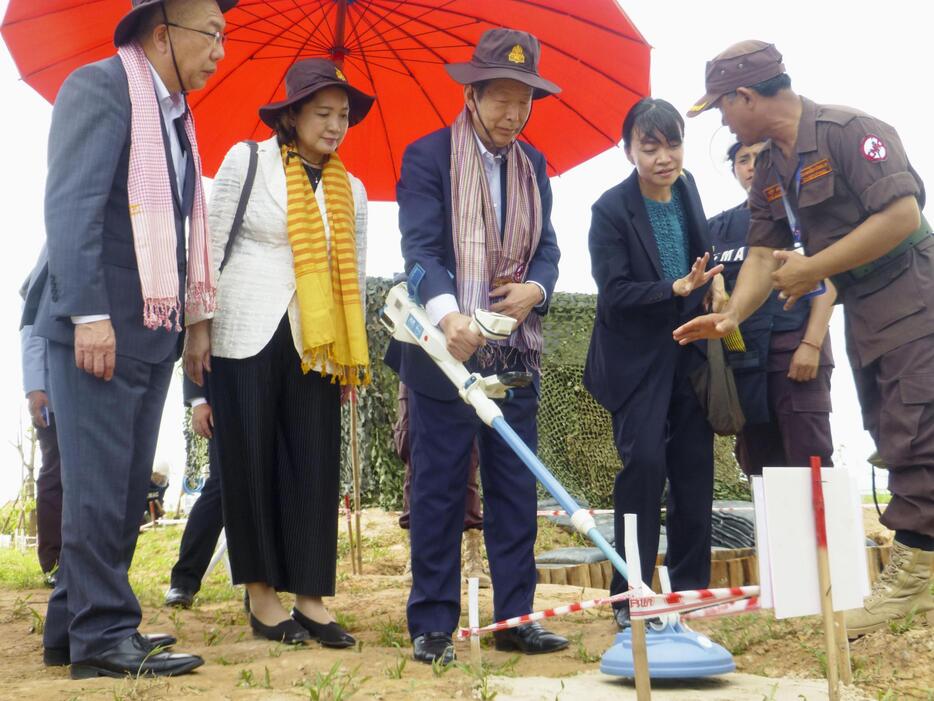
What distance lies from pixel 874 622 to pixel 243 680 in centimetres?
185

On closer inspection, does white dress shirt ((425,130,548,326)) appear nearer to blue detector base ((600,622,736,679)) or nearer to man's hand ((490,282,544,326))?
man's hand ((490,282,544,326))

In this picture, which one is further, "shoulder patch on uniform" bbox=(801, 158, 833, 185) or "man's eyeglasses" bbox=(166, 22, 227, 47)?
"shoulder patch on uniform" bbox=(801, 158, 833, 185)

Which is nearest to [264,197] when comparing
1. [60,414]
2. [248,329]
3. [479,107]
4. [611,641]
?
[248,329]

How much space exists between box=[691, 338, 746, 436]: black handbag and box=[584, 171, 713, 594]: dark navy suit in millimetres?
42

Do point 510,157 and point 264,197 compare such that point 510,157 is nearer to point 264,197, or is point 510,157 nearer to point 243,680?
point 264,197

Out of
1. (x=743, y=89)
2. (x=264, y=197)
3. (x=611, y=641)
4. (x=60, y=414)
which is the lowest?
Result: (x=611, y=641)

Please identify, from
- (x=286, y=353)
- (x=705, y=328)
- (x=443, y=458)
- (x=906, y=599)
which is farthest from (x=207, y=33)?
(x=906, y=599)

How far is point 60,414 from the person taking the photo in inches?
107

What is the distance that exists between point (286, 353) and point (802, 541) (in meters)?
1.80

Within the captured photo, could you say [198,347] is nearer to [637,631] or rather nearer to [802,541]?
[637,631]

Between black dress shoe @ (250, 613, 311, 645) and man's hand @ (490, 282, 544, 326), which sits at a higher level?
man's hand @ (490, 282, 544, 326)

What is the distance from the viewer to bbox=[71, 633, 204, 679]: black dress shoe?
103 inches

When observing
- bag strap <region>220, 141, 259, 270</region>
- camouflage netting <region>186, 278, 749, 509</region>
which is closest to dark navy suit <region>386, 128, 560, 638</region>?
bag strap <region>220, 141, 259, 270</region>

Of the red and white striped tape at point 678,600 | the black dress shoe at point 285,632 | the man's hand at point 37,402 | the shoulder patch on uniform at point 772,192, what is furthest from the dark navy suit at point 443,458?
the man's hand at point 37,402
